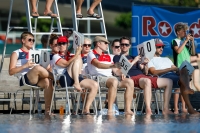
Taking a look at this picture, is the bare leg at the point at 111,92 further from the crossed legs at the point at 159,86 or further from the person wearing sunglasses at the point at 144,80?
the crossed legs at the point at 159,86

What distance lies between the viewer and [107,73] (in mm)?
13102

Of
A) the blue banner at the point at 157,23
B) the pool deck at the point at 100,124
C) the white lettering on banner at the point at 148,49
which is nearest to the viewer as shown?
the pool deck at the point at 100,124

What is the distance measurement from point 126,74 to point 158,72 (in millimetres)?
1086

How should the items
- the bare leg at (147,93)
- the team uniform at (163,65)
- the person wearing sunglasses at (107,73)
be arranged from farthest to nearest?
1. the team uniform at (163,65)
2. the bare leg at (147,93)
3. the person wearing sunglasses at (107,73)

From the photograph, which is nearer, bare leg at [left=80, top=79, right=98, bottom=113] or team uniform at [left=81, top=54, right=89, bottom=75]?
bare leg at [left=80, top=79, right=98, bottom=113]

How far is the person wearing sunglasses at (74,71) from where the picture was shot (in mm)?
12516

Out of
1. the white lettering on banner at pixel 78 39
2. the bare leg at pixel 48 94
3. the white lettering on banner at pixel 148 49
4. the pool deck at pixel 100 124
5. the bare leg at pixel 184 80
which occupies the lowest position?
the pool deck at pixel 100 124

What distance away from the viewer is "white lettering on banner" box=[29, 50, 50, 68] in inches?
495

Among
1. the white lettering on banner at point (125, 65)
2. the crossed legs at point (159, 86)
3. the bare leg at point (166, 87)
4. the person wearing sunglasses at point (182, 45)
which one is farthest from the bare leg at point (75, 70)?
the person wearing sunglasses at point (182, 45)

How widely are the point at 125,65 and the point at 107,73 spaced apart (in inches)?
Result: 23.9

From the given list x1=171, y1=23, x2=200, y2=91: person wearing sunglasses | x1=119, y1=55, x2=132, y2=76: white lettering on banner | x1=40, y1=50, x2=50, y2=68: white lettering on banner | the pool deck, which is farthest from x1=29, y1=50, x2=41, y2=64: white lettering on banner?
x1=171, y1=23, x2=200, y2=91: person wearing sunglasses

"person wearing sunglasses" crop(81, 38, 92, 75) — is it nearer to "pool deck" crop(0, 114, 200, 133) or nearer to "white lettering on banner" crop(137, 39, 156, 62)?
"white lettering on banner" crop(137, 39, 156, 62)

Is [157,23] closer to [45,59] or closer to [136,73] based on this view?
[136,73]

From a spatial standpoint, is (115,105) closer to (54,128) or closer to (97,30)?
(54,128)
